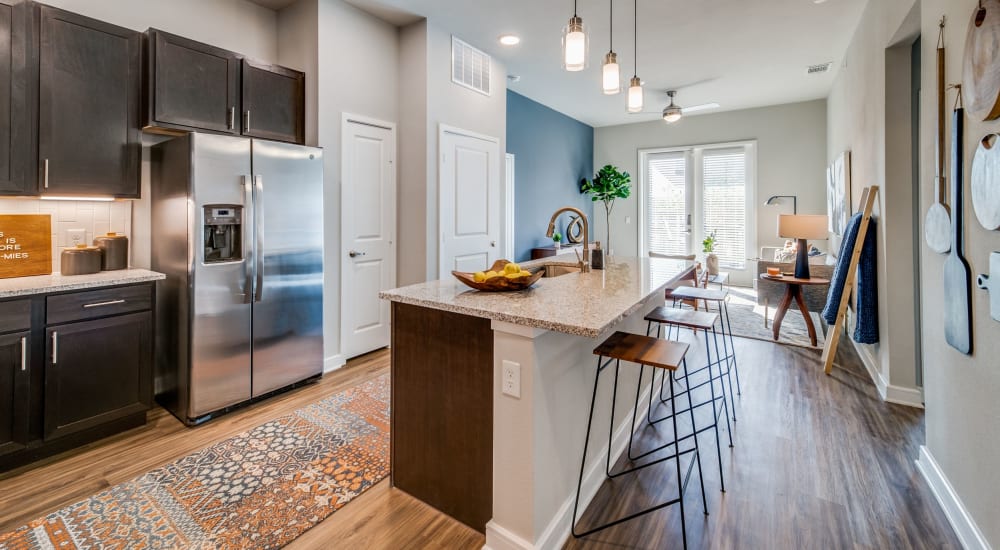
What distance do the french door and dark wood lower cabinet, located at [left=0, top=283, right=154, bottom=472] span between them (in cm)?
753

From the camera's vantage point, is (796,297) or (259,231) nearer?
(259,231)

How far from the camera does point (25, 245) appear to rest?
2580 millimetres

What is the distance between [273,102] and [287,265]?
4.07 ft

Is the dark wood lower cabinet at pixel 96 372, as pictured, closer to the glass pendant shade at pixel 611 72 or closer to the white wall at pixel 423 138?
the white wall at pixel 423 138

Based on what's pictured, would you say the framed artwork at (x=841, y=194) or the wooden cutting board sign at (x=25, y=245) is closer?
the wooden cutting board sign at (x=25, y=245)

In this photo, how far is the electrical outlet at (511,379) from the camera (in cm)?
154

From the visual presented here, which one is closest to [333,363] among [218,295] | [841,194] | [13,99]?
[218,295]

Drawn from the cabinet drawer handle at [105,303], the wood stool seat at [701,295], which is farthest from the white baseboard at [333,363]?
the wood stool seat at [701,295]

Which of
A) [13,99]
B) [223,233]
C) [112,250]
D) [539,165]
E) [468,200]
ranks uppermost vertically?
[539,165]

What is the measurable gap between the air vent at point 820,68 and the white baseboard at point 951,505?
15.6 feet

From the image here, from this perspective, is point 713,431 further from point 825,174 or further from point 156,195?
point 825,174

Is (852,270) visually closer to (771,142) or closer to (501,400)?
(501,400)

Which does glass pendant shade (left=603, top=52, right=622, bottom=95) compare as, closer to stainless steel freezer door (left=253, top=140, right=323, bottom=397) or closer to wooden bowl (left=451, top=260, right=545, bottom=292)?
wooden bowl (left=451, top=260, right=545, bottom=292)

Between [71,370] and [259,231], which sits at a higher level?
[259,231]
